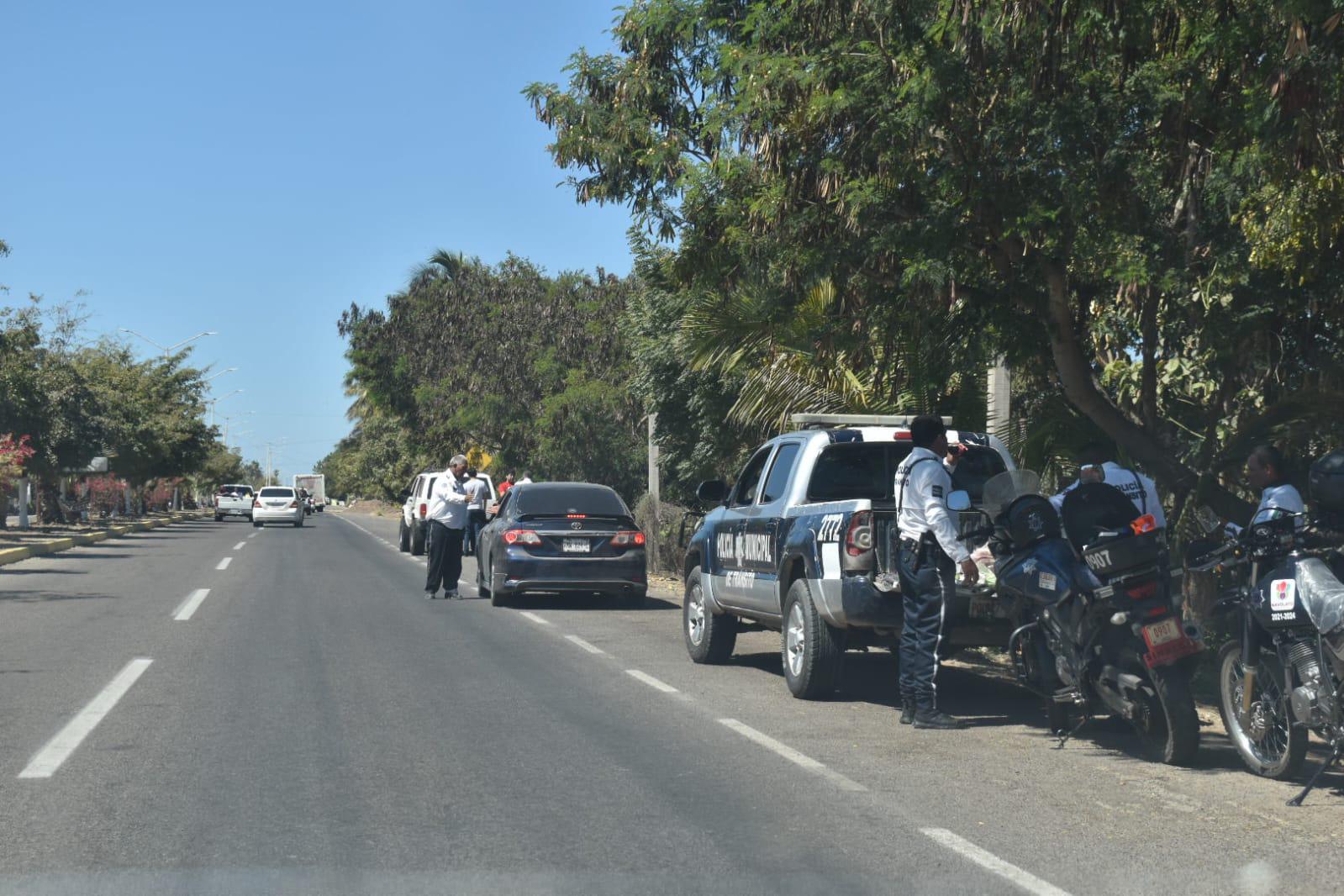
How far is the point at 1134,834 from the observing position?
6.45 m

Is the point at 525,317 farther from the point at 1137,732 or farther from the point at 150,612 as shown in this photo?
the point at 1137,732

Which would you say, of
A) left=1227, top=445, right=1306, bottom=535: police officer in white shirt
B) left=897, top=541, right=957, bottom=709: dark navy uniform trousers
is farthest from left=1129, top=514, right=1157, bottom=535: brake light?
left=897, top=541, right=957, bottom=709: dark navy uniform trousers

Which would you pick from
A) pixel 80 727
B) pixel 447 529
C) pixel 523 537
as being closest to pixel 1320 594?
pixel 80 727

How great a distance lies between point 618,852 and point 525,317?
131 feet

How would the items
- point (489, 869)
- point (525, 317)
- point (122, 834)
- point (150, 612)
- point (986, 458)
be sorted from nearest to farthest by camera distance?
point (489, 869) < point (122, 834) < point (986, 458) < point (150, 612) < point (525, 317)

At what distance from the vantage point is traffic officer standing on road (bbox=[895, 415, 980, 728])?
357 inches

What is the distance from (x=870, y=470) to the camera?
36.9 feet

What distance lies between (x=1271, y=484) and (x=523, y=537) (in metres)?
11.1

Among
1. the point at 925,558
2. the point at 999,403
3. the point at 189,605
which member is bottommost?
the point at 189,605

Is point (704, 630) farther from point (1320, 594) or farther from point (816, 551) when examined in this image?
point (1320, 594)

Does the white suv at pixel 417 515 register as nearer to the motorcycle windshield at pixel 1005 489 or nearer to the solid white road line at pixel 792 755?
the solid white road line at pixel 792 755

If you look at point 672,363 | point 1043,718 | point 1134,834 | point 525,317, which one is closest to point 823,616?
point 1043,718

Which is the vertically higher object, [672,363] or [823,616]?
[672,363]

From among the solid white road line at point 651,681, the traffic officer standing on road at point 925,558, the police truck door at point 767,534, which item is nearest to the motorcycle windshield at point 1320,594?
the traffic officer standing on road at point 925,558
